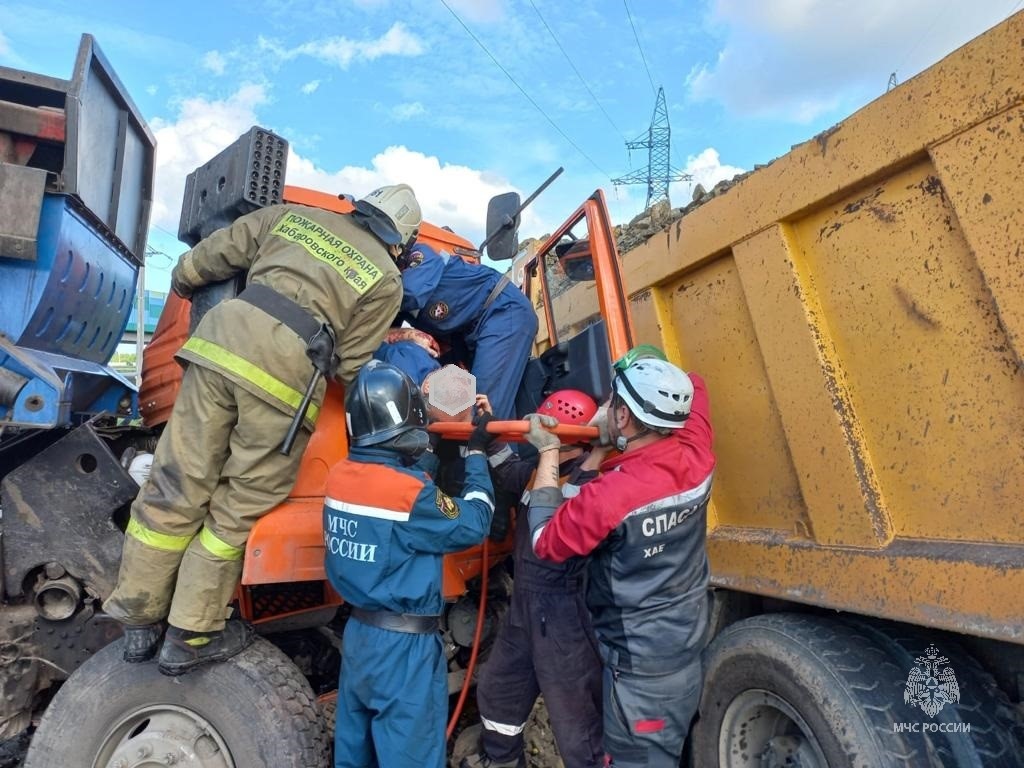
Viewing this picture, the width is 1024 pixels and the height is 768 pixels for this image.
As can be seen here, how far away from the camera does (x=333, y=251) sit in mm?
2531

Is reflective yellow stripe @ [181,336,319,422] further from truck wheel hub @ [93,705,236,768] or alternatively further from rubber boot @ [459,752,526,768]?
rubber boot @ [459,752,526,768]

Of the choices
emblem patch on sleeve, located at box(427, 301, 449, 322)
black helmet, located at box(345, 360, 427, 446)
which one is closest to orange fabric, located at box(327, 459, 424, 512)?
black helmet, located at box(345, 360, 427, 446)

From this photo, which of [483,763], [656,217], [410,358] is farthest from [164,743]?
[656,217]

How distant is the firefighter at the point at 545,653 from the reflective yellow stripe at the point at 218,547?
1.01 metres

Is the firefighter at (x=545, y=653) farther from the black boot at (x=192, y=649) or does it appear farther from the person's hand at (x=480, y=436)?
the black boot at (x=192, y=649)

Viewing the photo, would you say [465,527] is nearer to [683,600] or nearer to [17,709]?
[683,600]

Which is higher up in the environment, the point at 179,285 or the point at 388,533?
the point at 179,285

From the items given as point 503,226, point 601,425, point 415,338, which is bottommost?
point 601,425

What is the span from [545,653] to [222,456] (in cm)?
143

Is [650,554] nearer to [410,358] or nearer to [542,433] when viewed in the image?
[542,433]

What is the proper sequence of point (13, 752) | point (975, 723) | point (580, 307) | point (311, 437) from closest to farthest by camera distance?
1. point (975, 723)
2. point (311, 437)
3. point (13, 752)
4. point (580, 307)

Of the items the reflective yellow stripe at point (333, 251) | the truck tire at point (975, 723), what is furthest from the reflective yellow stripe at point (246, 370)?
the truck tire at point (975, 723)

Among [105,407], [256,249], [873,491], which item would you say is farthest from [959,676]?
[105,407]

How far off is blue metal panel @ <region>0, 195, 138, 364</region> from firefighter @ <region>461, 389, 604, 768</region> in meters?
1.88
